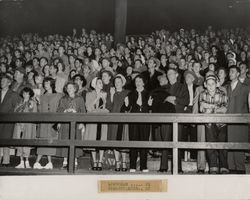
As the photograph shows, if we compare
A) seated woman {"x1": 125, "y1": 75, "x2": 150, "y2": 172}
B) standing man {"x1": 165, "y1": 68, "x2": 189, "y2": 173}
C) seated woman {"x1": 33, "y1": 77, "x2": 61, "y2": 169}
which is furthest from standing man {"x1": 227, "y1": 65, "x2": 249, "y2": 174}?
seated woman {"x1": 33, "y1": 77, "x2": 61, "y2": 169}

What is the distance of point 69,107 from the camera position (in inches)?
94.2

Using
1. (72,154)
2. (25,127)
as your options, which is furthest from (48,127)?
(72,154)

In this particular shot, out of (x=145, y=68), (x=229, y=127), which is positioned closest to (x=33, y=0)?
(x=145, y=68)

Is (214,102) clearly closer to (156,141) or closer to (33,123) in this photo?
(156,141)

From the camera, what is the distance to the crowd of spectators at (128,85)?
89.6 inches

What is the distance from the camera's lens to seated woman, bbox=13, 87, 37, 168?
237 cm

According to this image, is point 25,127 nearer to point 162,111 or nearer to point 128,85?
point 128,85

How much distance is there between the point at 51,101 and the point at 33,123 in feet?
0.60

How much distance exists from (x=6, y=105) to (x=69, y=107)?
1.24ft

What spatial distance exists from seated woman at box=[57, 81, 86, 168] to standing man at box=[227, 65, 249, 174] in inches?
35.5

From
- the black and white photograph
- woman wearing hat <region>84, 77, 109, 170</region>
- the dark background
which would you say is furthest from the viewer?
woman wearing hat <region>84, 77, 109, 170</region>

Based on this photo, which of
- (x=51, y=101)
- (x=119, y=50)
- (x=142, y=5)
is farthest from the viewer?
(x=119, y=50)

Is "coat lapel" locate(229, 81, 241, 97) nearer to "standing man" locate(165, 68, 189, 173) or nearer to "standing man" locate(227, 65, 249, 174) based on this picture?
"standing man" locate(227, 65, 249, 174)

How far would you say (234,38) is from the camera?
7.65 ft
